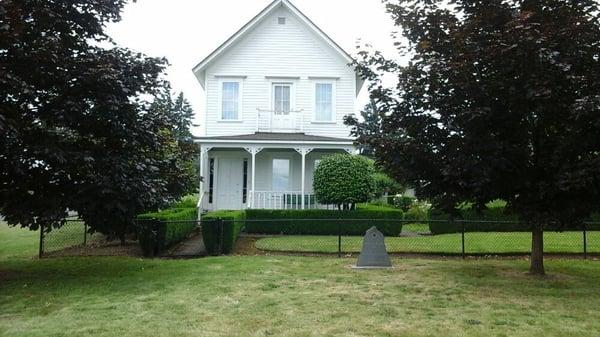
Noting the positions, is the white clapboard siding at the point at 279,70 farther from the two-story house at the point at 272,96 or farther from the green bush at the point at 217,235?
the green bush at the point at 217,235

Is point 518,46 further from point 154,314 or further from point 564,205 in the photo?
point 154,314

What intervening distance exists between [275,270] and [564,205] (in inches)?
246

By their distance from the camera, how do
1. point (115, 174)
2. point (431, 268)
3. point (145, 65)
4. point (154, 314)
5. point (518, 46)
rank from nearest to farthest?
point (154, 314), point (518, 46), point (115, 174), point (145, 65), point (431, 268)

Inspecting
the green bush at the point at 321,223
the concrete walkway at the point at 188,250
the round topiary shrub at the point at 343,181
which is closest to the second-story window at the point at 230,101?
the round topiary shrub at the point at 343,181

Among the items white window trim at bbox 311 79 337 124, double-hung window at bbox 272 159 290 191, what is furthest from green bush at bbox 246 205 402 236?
white window trim at bbox 311 79 337 124

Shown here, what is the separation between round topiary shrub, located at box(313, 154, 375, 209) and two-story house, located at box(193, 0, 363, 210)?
3.50m

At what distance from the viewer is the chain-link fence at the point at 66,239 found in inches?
629

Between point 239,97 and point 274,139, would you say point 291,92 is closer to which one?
point 239,97

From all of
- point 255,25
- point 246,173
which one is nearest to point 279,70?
point 255,25

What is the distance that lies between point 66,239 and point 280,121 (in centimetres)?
1072

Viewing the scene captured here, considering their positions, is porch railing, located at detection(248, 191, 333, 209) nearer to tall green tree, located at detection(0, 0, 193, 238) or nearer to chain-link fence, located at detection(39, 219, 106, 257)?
chain-link fence, located at detection(39, 219, 106, 257)

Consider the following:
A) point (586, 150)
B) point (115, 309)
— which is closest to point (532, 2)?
point (586, 150)

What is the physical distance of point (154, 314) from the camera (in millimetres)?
7785

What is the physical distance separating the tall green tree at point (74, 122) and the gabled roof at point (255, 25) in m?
12.7
